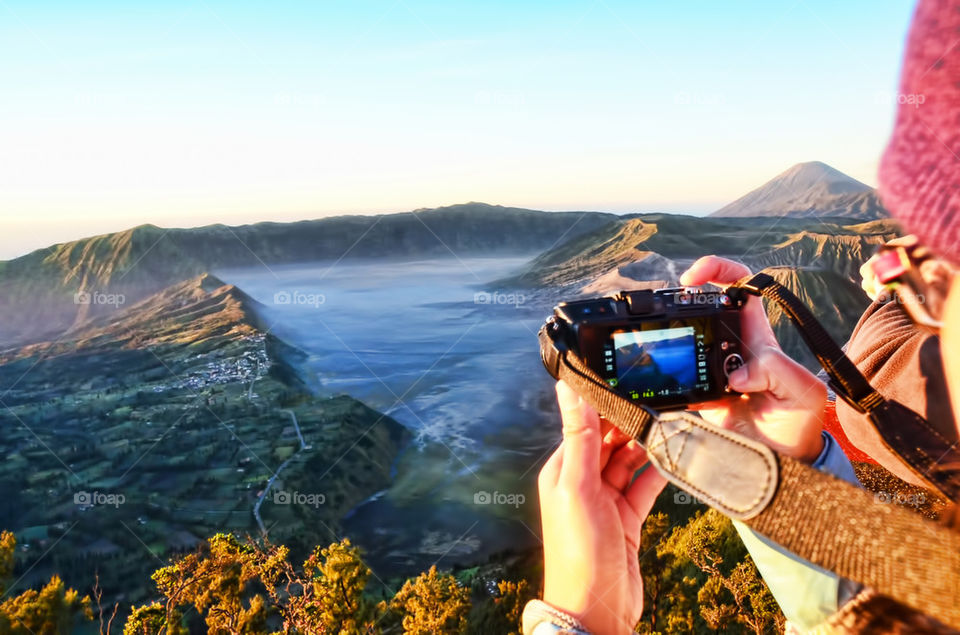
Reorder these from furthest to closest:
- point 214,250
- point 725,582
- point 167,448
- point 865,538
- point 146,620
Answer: point 214,250, point 167,448, point 725,582, point 146,620, point 865,538

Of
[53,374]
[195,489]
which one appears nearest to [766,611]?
[195,489]

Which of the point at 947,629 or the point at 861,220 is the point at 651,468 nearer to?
the point at 947,629

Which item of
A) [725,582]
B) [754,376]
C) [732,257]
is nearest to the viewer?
[754,376]

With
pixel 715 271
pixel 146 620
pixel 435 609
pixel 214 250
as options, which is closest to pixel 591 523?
pixel 715 271

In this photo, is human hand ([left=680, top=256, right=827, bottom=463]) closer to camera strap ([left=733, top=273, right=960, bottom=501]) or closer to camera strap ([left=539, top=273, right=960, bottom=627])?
camera strap ([left=733, top=273, right=960, bottom=501])

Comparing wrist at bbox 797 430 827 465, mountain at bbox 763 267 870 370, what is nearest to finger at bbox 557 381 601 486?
wrist at bbox 797 430 827 465

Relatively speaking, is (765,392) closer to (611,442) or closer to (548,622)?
(611,442)

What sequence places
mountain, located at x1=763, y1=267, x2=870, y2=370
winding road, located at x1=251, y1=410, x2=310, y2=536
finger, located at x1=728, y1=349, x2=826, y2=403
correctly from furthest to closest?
mountain, located at x1=763, y1=267, x2=870, y2=370
winding road, located at x1=251, y1=410, x2=310, y2=536
finger, located at x1=728, y1=349, x2=826, y2=403
